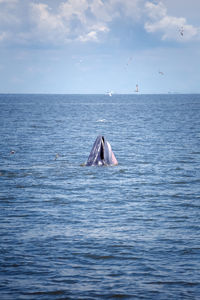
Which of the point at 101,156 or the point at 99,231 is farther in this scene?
the point at 101,156

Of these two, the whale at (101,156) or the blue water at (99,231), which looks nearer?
the blue water at (99,231)

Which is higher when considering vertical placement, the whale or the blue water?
the whale

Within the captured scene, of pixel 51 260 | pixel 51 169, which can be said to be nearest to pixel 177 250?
pixel 51 260

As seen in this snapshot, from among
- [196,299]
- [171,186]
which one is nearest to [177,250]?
[196,299]

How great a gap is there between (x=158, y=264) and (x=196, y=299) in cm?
233

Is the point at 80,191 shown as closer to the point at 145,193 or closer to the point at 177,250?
the point at 145,193

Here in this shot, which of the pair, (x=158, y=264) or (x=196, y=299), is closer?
(x=196, y=299)

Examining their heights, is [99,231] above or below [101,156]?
below

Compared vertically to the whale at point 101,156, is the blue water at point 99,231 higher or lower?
lower

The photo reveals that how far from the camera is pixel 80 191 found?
76.9 ft

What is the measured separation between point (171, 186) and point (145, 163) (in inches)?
349

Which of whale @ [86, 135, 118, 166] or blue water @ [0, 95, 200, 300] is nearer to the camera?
blue water @ [0, 95, 200, 300]

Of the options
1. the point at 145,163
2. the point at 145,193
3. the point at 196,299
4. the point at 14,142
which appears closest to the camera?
the point at 196,299

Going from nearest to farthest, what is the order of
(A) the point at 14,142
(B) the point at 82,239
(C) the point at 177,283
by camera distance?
(C) the point at 177,283 → (B) the point at 82,239 → (A) the point at 14,142
